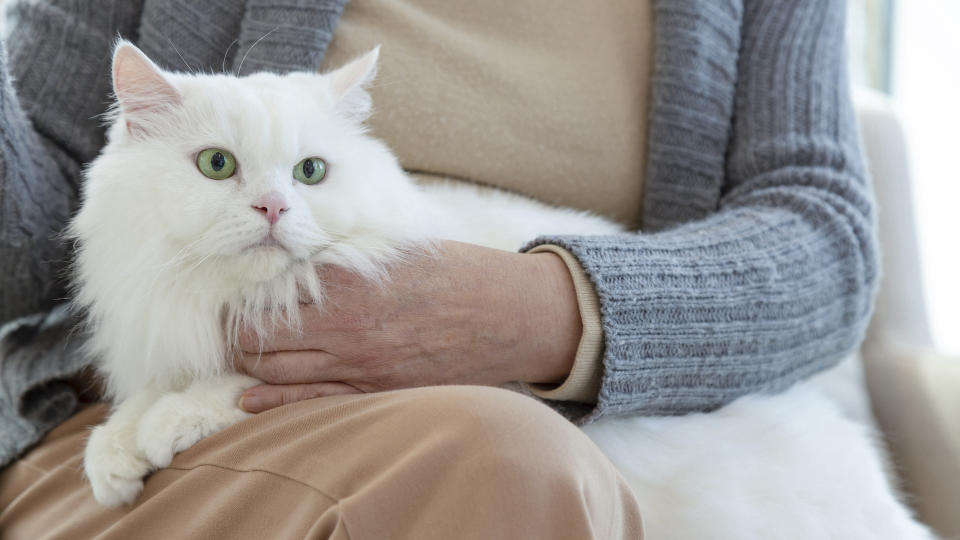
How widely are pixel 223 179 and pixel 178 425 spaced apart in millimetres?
272

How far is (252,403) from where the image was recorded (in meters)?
0.85

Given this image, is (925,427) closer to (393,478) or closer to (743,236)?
(743,236)

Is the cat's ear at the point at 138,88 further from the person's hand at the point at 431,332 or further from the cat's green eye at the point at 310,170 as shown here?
the person's hand at the point at 431,332

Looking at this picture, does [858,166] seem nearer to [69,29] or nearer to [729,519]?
[729,519]

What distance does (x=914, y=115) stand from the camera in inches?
91.0

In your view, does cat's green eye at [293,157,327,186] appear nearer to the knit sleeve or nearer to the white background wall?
the knit sleeve

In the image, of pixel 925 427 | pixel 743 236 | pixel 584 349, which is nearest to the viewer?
pixel 584 349

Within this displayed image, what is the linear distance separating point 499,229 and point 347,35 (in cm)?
40

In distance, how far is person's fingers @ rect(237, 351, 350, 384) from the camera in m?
0.86

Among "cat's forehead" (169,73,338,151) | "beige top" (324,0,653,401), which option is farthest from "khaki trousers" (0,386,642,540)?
"beige top" (324,0,653,401)

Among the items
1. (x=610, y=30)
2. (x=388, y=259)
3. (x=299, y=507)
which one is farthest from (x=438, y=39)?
(x=299, y=507)

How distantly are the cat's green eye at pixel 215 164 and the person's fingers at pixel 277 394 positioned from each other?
0.80 feet

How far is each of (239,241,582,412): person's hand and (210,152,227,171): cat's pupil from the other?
0.54ft

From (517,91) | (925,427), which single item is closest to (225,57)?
(517,91)
